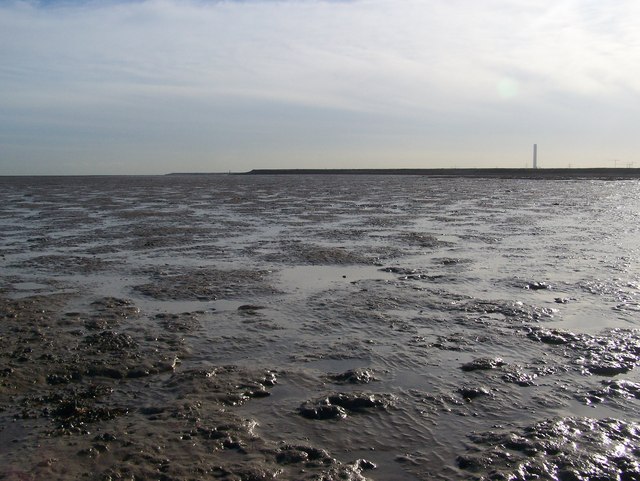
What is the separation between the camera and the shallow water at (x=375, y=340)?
13.4 feet

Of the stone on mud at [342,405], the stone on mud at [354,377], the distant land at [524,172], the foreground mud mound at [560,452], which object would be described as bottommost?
the foreground mud mound at [560,452]

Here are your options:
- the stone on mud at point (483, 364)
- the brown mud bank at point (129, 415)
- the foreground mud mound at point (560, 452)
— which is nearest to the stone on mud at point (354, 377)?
the brown mud bank at point (129, 415)

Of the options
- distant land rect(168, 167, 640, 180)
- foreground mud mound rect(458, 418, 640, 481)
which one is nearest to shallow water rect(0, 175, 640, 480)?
foreground mud mound rect(458, 418, 640, 481)

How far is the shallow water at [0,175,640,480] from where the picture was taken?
4.08 metres

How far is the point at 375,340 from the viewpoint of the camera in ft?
21.6

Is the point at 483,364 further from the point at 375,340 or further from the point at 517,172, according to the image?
the point at 517,172

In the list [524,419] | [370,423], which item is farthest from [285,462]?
[524,419]

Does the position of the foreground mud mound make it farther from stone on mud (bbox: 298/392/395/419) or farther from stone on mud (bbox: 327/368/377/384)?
stone on mud (bbox: 327/368/377/384)

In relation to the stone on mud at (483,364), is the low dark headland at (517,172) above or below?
above

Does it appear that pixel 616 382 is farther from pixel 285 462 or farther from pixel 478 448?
pixel 285 462

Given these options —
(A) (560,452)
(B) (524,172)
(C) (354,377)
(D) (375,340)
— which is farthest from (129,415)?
(B) (524,172)

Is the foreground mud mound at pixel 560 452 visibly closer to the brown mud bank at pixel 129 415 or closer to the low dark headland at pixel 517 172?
the brown mud bank at pixel 129 415

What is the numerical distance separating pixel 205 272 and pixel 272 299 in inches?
101

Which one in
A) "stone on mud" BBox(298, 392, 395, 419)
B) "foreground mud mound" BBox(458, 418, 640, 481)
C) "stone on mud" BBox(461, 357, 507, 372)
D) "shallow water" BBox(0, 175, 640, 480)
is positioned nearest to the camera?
"foreground mud mound" BBox(458, 418, 640, 481)
